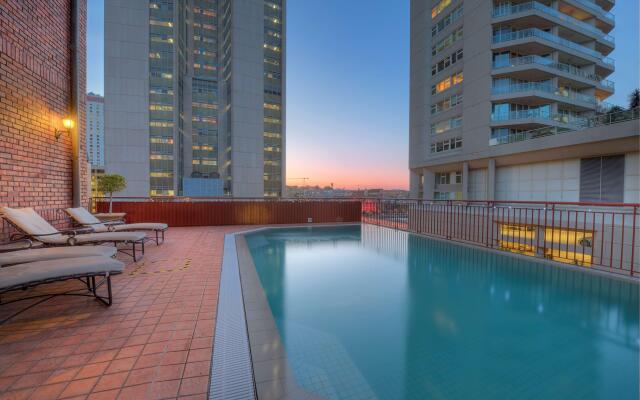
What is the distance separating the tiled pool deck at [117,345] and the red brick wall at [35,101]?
7.18ft

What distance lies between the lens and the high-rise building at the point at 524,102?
1598cm

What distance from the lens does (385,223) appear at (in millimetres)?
10188

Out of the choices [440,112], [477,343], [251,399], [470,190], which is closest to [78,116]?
[251,399]

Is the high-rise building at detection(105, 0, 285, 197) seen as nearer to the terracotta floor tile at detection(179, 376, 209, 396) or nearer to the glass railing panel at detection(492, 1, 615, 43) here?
the glass railing panel at detection(492, 1, 615, 43)

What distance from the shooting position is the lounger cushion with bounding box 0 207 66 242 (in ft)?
12.4

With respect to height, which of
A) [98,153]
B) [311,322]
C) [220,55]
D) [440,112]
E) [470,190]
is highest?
[220,55]

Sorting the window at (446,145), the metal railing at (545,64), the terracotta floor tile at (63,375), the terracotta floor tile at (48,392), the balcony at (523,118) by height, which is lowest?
the terracotta floor tile at (63,375)

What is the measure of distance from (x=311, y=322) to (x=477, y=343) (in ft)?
4.82

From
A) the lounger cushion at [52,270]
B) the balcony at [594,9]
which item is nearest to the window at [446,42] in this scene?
the balcony at [594,9]

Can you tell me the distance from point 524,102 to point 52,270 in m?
26.8

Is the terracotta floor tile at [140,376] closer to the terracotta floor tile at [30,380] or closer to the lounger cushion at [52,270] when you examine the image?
the terracotta floor tile at [30,380]

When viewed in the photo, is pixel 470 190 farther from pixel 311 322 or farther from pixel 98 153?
pixel 98 153

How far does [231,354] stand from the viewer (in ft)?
6.59

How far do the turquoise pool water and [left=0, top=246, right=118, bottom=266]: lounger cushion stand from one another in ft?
6.74
